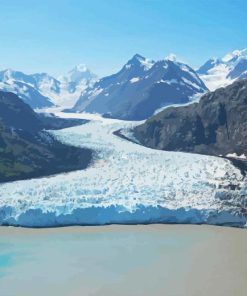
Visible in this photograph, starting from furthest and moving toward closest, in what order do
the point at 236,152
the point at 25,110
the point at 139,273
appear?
1. the point at 25,110
2. the point at 236,152
3. the point at 139,273

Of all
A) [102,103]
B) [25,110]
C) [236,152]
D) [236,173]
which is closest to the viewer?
[236,173]

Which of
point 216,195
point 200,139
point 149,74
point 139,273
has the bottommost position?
point 139,273

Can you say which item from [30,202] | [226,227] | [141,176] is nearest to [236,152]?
[141,176]

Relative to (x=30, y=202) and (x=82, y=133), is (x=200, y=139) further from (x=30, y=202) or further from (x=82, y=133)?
(x=30, y=202)

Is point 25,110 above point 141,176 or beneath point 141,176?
above

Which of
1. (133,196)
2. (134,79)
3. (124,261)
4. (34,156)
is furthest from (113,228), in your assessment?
(134,79)

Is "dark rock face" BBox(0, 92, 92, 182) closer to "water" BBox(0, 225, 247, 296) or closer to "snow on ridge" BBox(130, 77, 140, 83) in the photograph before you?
"water" BBox(0, 225, 247, 296)

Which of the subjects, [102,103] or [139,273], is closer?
[139,273]
